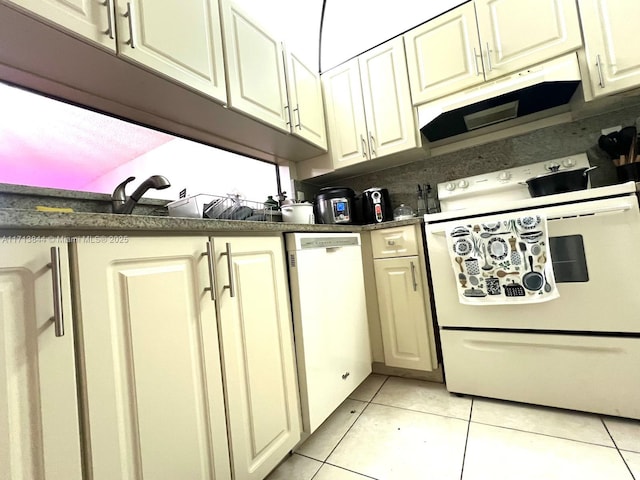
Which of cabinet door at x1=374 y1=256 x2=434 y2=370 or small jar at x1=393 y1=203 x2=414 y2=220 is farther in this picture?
small jar at x1=393 y1=203 x2=414 y2=220

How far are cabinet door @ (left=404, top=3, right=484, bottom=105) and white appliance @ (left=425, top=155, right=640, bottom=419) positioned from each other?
852 mm

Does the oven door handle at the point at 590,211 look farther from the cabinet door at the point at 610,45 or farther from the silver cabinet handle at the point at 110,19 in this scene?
the silver cabinet handle at the point at 110,19

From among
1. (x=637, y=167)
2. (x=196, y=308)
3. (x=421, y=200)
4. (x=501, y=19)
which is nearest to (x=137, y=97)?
(x=196, y=308)

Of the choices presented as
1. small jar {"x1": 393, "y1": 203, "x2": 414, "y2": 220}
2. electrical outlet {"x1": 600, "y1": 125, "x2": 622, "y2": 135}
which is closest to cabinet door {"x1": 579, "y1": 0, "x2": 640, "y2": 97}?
electrical outlet {"x1": 600, "y1": 125, "x2": 622, "y2": 135}

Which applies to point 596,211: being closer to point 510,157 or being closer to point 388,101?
point 510,157

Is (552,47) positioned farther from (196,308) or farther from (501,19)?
(196,308)

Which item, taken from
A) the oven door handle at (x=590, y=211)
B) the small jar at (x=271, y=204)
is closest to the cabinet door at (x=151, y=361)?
the small jar at (x=271, y=204)

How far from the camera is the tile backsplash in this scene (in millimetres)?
1601

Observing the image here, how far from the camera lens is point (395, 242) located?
167cm

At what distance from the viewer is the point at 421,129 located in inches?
70.4

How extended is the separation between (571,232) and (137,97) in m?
1.97

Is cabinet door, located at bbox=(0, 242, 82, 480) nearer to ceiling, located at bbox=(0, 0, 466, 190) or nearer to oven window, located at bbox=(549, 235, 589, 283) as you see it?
ceiling, located at bbox=(0, 0, 466, 190)

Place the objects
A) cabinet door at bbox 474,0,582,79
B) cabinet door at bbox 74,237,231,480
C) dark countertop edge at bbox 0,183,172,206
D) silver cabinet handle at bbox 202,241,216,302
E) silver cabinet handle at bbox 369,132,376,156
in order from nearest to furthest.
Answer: cabinet door at bbox 74,237,231,480
silver cabinet handle at bbox 202,241,216,302
dark countertop edge at bbox 0,183,172,206
cabinet door at bbox 474,0,582,79
silver cabinet handle at bbox 369,132,376,156

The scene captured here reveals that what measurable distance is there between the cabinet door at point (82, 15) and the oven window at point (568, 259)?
1.89 metres
